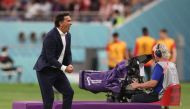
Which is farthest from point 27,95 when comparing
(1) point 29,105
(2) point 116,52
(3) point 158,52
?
(3) point 158,52

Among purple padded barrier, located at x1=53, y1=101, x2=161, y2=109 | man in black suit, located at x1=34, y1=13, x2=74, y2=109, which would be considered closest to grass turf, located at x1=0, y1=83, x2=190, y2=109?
purple padded barrier, located at x1=53, y1=101, x2=161, y2=109

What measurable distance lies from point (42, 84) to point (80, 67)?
71.1 feet

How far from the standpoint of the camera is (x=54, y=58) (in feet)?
52.3

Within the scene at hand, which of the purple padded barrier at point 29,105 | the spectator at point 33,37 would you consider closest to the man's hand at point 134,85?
the purple padded barrier at point 29,105

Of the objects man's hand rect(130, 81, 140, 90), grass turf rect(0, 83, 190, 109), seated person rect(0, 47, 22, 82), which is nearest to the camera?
man's hand rect(130, 81, 140, 90)

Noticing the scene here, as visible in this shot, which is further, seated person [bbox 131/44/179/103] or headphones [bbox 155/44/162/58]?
headphones [bbox 155/44/162/58]

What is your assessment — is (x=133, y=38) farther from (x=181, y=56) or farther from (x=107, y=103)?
(x=107, y=103)

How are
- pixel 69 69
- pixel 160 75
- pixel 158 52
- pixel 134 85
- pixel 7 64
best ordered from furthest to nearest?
pixel 7 64 < pixel 134 85 < pixel 158 52 < pixel 160 75 < pixel 69 69

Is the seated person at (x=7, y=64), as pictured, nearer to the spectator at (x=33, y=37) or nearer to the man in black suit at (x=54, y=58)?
the spectator at (x=33, y=37)

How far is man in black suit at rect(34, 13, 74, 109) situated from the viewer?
52.6 ft

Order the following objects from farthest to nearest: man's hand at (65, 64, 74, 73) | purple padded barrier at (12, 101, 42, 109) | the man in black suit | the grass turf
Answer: the grass turf
purple padded barrier at (12, 101, 42, 109)
the man in black suit
man's hand at (65, 64, 74, 73)

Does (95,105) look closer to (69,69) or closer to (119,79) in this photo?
(119,79)

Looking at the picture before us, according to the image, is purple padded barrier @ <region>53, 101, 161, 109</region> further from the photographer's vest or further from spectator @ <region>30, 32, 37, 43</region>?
spectator @ <region>30, 32, 37, 43</region>

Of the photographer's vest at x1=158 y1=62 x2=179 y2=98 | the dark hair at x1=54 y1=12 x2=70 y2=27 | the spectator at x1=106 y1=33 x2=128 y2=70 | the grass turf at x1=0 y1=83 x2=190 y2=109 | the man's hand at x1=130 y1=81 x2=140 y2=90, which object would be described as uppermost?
the dark hair at x1=54 y1=12 x2=70 y2=27
